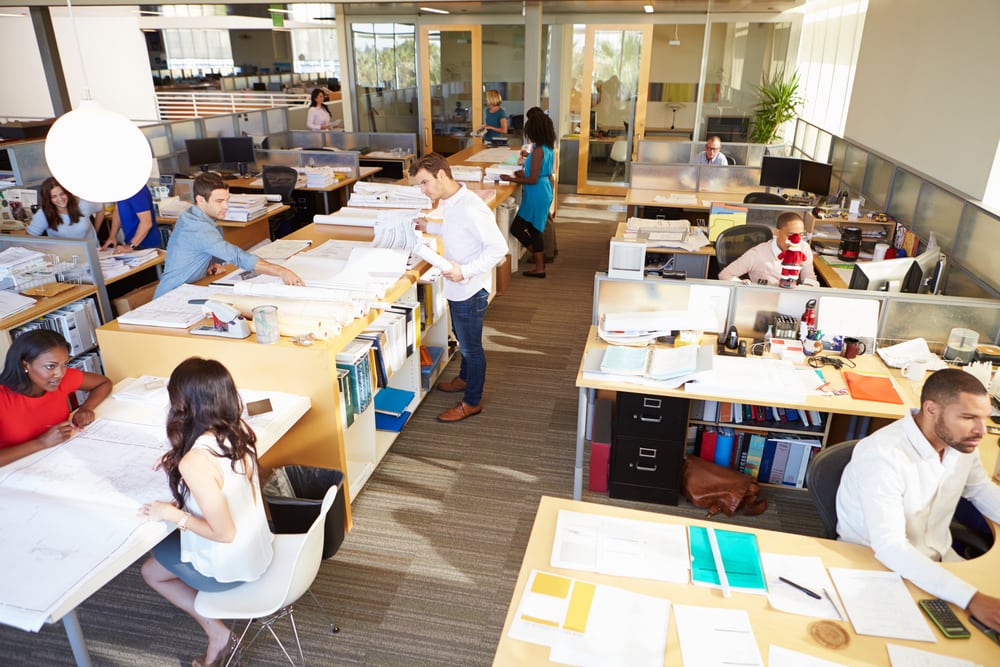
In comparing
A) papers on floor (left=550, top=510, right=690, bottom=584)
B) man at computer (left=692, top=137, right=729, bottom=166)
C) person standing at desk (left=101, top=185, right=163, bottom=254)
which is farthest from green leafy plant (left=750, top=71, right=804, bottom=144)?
papers on floor (left=550, top=510, right=690, bottom=584)

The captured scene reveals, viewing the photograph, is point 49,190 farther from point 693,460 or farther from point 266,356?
point 693,460

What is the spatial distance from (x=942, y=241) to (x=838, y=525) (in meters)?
3.19

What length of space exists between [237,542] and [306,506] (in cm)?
49

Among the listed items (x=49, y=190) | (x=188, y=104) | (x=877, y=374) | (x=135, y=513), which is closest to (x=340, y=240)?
(x=49, y=190)

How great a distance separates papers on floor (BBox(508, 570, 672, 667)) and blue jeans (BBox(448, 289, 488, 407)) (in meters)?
2.23

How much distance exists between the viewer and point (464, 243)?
3975 mm

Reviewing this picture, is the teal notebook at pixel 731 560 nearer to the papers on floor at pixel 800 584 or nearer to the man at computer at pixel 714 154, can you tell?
the papers on floor at pixel 800 584

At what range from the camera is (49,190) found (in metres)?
4.50

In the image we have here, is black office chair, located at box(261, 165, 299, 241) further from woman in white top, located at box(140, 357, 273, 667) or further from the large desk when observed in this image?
woman in white top, located at box(140, 357, 273, 667)

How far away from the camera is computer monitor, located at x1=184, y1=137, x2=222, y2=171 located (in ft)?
25.5

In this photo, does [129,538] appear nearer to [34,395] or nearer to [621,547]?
[34,395]

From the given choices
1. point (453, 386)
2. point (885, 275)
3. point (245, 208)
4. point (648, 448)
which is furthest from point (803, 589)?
point (245, 208)

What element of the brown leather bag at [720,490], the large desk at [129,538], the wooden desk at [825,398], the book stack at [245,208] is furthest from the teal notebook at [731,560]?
the book stack at [245,208]

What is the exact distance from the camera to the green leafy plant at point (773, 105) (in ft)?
30.5
